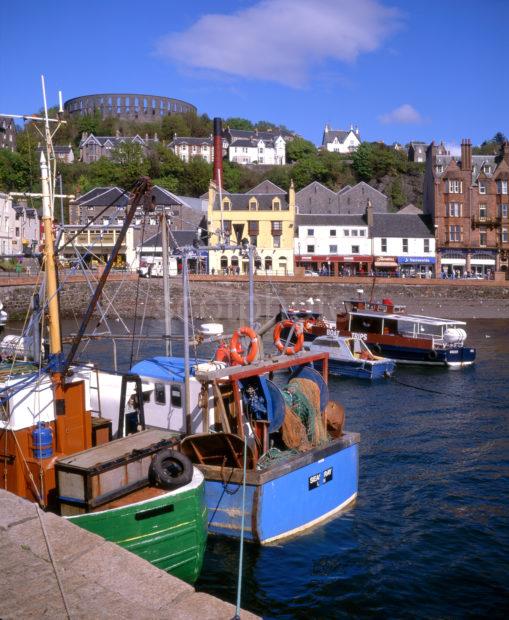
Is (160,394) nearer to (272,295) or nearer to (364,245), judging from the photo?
(272,295)

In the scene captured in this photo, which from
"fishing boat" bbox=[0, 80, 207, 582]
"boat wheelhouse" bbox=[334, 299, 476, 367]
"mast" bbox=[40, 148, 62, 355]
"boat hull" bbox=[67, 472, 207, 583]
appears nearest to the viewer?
"boat hull" bbox=[67, 472, 207, 583]

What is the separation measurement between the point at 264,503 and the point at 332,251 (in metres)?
71.1

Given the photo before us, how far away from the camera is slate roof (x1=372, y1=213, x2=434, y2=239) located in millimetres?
84375

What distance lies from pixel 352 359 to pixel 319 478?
78.0ft

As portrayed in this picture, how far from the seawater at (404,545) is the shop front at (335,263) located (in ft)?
183

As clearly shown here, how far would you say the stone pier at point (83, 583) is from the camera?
343 inches

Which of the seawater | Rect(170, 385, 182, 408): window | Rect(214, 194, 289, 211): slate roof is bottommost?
the seawater

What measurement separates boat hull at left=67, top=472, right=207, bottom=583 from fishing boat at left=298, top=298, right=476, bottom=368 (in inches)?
1260

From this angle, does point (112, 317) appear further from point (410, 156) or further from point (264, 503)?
point (410, 156)

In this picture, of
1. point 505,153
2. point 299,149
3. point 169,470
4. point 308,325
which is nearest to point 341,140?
point 299,149

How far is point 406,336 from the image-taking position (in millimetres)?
45594

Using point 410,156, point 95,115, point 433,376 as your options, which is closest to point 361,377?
point 433,376

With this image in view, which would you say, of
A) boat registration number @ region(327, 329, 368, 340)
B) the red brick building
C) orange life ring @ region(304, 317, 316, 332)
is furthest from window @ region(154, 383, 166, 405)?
the red brick building

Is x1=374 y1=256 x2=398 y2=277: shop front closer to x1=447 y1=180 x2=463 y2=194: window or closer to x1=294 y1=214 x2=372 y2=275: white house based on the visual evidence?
x1=294 y1=214 x2=372 y2=275: white house
